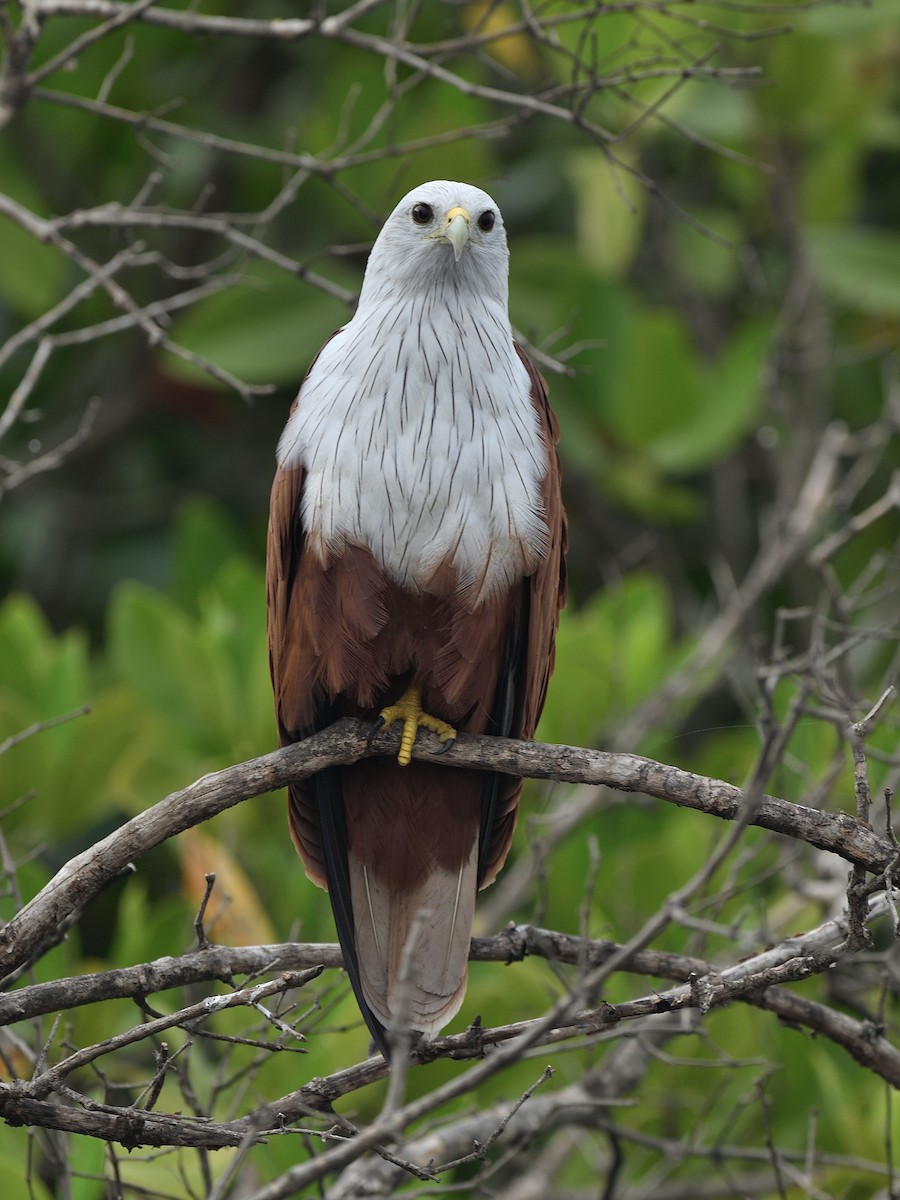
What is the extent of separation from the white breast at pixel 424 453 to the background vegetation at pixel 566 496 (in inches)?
17.9

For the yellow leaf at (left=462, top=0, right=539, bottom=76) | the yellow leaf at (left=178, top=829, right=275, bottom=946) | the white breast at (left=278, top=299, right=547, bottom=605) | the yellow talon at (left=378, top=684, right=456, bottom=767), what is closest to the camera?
the white breast at (left=278, top=299, right=547, bottom=605)

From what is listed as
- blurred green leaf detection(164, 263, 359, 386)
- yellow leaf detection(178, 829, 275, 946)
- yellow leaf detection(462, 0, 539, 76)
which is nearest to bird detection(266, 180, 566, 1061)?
yellow leaf detection(178, 829, 275, 946)

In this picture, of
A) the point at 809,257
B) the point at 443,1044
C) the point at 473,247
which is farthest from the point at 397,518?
the point at 809,257

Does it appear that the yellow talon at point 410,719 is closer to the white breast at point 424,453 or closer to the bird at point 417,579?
the bird at point 417,579

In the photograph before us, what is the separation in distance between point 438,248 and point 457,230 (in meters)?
0.10

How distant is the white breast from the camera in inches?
116

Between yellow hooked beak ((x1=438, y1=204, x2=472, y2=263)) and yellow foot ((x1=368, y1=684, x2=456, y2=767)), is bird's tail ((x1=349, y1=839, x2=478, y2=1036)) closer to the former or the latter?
yellow foot ((x1=368, y1=684, x2=456, y2=767))

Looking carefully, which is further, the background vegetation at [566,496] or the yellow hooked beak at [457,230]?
the background vegetation at [566,496]

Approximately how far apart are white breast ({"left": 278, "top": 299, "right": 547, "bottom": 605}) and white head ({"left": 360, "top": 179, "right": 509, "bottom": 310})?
88 millimetres

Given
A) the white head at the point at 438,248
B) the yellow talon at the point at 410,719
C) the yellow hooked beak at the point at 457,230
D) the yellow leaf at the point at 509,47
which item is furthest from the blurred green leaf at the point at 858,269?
the yellow talon at the point at 410,719

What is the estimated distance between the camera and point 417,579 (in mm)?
2955

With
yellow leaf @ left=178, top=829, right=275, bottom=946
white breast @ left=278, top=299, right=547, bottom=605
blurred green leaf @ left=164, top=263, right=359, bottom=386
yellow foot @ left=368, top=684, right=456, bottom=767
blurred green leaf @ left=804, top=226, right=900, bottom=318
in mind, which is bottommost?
yellow leaf @ left=178, top=829, right=275, bottom=946

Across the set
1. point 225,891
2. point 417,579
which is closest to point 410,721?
point 417,579

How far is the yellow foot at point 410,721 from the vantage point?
3.04 m
